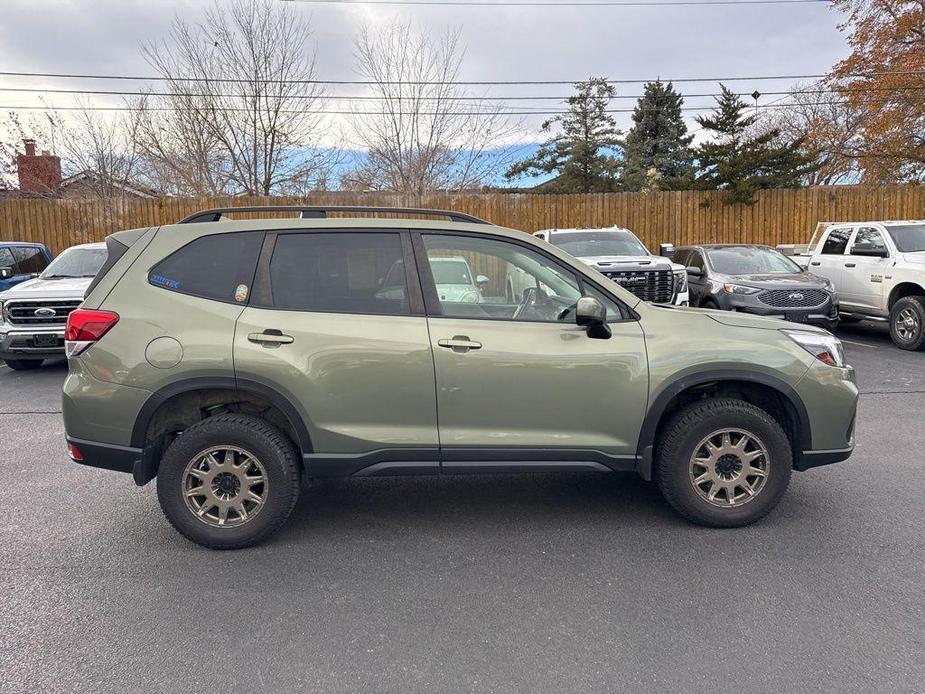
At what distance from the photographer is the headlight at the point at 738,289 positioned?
33.9 feet

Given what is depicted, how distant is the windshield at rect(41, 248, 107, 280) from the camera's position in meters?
10.2

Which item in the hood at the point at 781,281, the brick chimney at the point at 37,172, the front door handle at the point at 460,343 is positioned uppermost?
the brick chimney at the point at 37,172

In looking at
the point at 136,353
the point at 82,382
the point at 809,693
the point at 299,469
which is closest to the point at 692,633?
the point at 809,693

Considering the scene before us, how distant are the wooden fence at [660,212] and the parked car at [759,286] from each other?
22.6 feet

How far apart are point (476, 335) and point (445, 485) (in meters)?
1.56

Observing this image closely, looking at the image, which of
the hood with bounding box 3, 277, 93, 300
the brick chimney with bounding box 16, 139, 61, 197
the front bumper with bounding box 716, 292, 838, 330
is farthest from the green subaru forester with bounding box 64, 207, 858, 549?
the brick chimney with bounding box 16, 139, 61, 197

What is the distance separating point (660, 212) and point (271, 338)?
16796 millimetres

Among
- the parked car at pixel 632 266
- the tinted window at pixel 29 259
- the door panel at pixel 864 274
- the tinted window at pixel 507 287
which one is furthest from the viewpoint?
the tinted window at pixel 29 259

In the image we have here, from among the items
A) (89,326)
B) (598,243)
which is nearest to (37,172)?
(598,243)

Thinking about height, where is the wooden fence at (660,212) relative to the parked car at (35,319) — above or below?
above

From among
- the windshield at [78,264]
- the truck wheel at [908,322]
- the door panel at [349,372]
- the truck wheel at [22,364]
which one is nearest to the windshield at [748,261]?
the truck wheel at [908,322]

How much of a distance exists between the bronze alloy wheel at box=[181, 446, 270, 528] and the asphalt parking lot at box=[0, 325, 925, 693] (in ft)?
0.78

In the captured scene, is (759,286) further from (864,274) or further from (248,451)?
(248,451)

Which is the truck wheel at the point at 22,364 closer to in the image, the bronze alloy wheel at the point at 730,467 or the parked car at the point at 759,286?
the bronze alloy wheel at the point at 730,467
